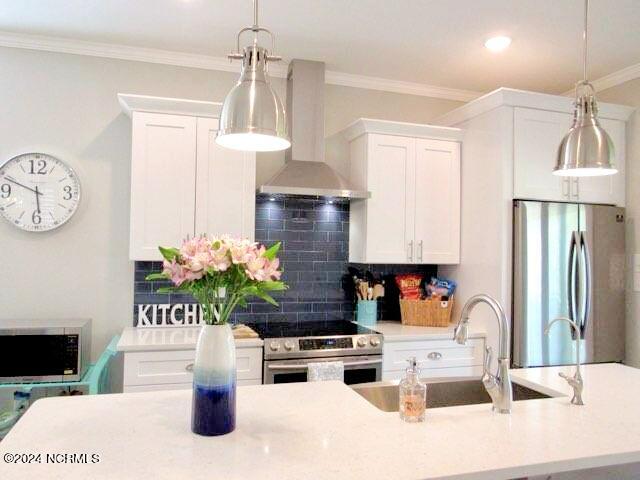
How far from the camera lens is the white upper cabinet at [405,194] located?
3432mm

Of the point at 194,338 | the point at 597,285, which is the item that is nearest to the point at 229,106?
the point at 194,338

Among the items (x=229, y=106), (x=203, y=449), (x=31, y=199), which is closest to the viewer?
(x=203, y=449)

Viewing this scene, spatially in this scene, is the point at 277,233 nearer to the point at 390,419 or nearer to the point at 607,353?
the point at 390,419

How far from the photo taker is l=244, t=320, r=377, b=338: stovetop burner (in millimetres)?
3003

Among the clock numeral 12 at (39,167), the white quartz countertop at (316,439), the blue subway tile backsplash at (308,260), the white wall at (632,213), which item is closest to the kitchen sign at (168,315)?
the blue subway tile backsplash at (308,260)

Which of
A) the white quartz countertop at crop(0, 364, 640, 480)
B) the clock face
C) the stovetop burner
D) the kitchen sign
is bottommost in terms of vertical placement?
the white quartz countertop at crop(0, 364, 640, 480)

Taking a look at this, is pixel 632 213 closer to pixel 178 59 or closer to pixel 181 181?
pixel 181 181

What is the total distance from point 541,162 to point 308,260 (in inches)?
68.1

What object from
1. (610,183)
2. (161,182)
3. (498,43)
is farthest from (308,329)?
(610,183)

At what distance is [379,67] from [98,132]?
1992 millimetres

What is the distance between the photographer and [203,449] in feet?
4.18

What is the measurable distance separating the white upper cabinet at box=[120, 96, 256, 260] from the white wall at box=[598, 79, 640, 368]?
268 centimetres

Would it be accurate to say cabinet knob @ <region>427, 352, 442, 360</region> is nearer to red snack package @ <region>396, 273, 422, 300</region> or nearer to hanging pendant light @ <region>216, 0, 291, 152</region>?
red snack package @ <region>396, 273, 422, 300</region>
